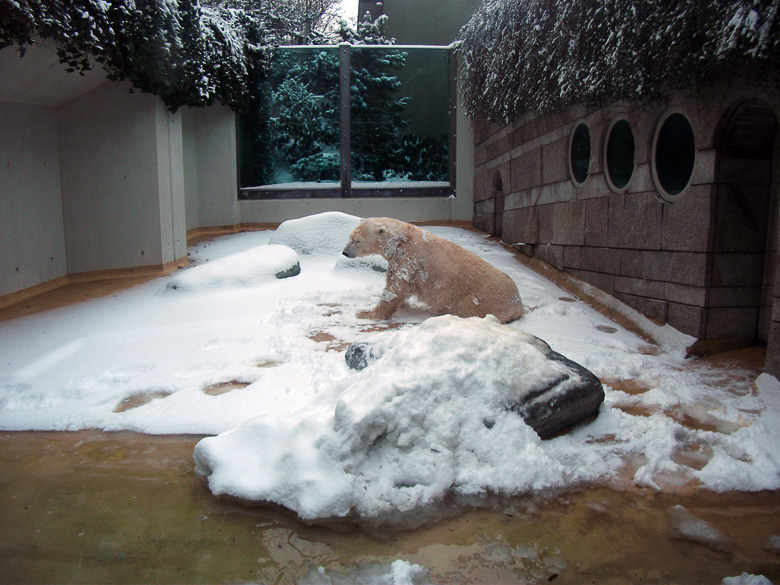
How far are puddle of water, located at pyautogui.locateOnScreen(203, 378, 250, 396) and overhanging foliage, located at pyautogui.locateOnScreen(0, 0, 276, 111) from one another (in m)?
3.12

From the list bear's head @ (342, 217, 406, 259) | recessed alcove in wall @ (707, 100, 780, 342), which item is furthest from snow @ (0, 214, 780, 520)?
bear's head @ (342, 217, 406, 259)

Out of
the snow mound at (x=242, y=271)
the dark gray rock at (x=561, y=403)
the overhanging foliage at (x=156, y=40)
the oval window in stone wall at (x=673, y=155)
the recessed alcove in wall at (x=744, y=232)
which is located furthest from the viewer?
the snow mound at (x=242, y=271)

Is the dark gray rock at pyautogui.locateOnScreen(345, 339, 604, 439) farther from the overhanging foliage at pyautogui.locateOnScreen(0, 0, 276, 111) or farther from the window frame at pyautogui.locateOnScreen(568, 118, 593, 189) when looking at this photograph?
the overhanging foliage at pyautogui.locateOnScreen(0, 0, 276, 111)

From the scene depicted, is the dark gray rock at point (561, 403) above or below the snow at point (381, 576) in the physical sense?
above

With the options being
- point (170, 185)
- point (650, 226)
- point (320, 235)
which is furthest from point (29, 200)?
point (650, 226)

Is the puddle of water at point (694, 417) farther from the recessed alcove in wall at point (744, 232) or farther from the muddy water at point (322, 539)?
the recessed alcove in wall at point (744, 232)

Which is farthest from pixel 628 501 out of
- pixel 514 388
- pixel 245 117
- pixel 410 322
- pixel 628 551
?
pixel 245 117

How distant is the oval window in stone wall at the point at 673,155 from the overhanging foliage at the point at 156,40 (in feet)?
16.3

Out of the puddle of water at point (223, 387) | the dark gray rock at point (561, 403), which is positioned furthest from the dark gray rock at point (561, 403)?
the puddle of water at point (223, 387)

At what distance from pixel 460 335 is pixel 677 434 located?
1.19 meters

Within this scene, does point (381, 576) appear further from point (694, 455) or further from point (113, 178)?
point (113, 178)

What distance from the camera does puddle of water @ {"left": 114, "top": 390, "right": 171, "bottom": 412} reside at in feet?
9.83

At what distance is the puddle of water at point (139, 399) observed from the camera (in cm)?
300

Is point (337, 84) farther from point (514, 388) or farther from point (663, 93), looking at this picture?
point (514, 388)
